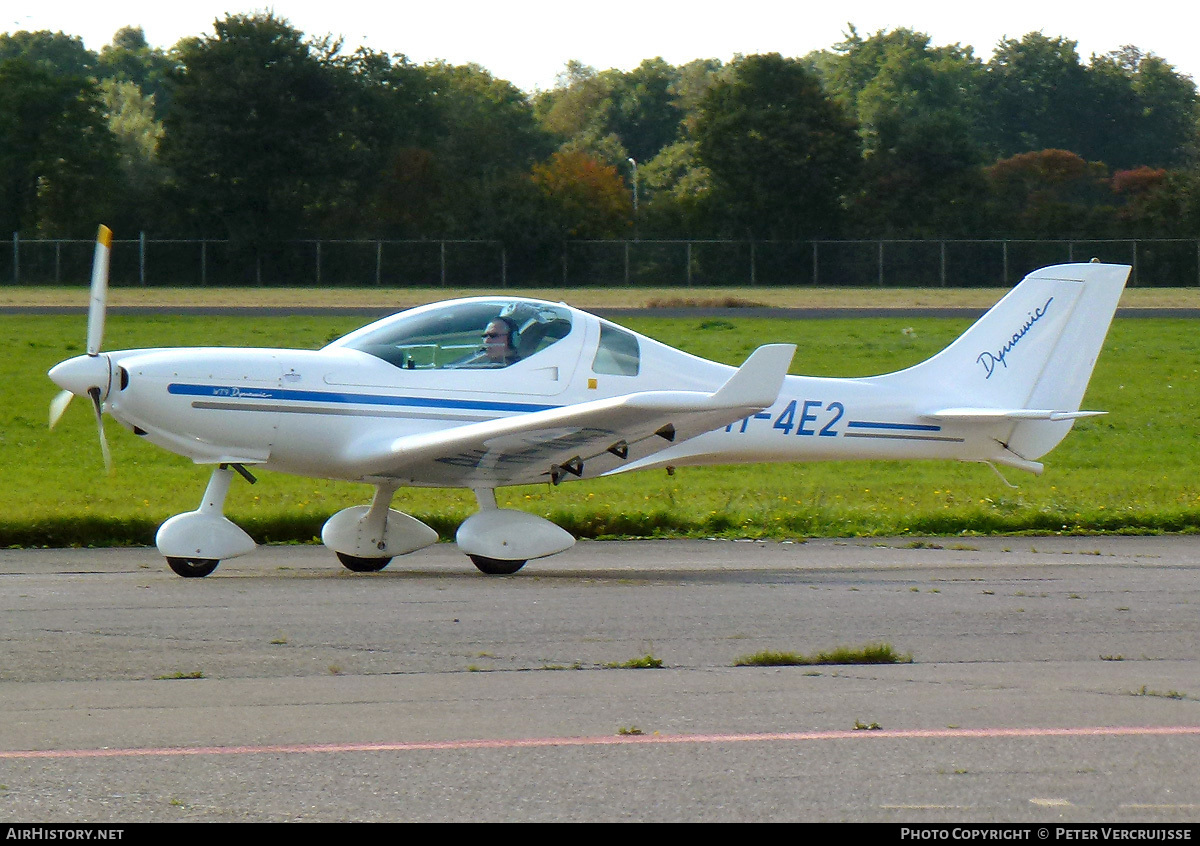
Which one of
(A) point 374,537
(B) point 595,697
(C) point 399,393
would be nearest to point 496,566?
(A) point 374,537

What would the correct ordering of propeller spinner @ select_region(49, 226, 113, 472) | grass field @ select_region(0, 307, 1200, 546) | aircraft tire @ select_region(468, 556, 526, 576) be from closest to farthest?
propeller spinner @ select_region(49, 226, 113, 472)
aircraft tire @ select_region(468, 556, 526, 576)
grass field @ select_region(0, 307, 1200, 546)

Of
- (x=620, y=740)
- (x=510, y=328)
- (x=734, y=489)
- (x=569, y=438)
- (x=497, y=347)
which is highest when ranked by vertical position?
(x=510, y=328)

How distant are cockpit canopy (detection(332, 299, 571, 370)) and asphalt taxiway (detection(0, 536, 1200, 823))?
5.28 feet

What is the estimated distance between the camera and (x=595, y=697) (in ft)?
20.9

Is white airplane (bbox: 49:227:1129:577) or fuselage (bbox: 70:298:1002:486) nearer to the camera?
white airplane (bbox: 49:227:1129:577)

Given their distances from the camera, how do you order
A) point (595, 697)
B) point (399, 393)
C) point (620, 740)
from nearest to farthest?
point (620, 740), point (595, 697), point (399, 393)

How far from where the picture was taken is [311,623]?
820cm

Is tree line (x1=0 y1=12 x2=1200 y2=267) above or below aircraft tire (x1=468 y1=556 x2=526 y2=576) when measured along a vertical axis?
above

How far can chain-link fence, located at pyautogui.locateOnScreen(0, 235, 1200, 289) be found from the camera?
5144 centimetres

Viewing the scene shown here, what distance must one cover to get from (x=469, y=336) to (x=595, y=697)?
195 inches

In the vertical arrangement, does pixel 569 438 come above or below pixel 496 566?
above

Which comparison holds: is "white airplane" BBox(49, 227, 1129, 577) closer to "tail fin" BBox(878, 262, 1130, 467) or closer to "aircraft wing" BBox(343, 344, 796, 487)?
"aircraft wing" BBox(343, 344, 796, 487)

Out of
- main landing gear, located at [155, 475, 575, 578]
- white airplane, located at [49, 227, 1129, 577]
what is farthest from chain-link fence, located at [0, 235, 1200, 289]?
main landing gear, located at [155, 475, 575, 578]

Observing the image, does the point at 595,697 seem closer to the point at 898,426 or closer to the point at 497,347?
the point at 497,347
